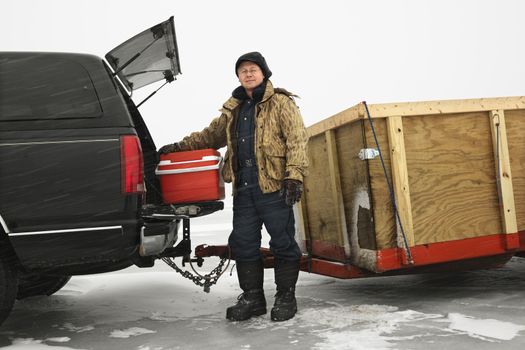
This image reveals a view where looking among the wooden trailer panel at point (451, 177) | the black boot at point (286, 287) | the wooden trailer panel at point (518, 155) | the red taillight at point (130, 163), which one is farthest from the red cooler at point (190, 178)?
the wooden trailer panel at point (518, 155)

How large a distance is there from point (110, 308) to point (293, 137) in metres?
2.05

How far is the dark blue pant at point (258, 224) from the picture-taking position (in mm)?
3416

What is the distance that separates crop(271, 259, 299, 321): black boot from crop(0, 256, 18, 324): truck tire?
161 cm

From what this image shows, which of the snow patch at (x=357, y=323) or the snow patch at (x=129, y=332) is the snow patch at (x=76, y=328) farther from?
the snow patch at (x=357, y=323)

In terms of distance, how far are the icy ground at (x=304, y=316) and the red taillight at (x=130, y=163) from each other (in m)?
0.93

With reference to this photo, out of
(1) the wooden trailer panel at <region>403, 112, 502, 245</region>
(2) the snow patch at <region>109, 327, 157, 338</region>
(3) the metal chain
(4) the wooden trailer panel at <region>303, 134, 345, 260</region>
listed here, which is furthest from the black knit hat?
(2) the snow patch at <region>109, 327, 157, 338</region>

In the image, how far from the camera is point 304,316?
11.0ft

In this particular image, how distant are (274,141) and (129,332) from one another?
1.59 meters

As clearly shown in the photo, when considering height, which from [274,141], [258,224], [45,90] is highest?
[45,90]

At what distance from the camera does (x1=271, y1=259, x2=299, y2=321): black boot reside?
131 inches

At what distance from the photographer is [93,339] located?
10.1ft

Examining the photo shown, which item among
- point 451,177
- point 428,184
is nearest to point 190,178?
point 428,184

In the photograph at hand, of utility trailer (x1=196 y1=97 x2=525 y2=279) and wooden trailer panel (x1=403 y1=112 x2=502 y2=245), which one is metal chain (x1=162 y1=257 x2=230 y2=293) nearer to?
utility trailer (x1=196 y1=97 x2=525 y2=279)

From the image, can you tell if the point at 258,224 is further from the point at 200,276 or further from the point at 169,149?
the point at 169,149
